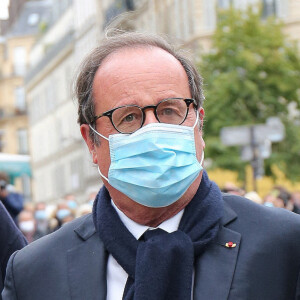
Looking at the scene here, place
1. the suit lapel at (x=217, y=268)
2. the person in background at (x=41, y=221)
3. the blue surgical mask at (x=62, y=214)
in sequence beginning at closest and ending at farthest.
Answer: the suit lapel at (x=217, y=268) < the blue surgical mask at (x=62, y=214) < the person in background at (x=41, y=221)

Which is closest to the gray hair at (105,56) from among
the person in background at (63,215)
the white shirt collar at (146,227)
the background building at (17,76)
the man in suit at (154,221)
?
the man in suit at (154,221)

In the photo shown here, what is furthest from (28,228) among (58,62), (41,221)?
(58,62)

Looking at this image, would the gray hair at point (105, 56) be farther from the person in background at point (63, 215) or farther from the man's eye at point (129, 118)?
the person in background at point (63, 215)

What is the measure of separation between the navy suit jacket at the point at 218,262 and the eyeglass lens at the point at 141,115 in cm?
38

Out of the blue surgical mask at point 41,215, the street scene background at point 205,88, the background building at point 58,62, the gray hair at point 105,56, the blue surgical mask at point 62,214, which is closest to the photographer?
the gray hair at point 105,56

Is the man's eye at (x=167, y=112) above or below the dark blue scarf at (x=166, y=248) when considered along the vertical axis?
above

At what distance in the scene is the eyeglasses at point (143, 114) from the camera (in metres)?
3.72

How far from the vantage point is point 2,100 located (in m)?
95.5

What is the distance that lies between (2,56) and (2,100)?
4.29 metres

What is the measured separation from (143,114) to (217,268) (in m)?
0.60

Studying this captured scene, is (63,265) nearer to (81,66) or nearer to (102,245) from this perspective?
(102,245)

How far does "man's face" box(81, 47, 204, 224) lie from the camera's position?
3.75m

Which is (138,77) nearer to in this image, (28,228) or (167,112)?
(167,112)

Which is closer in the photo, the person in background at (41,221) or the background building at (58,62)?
the person in background at (41,221)
